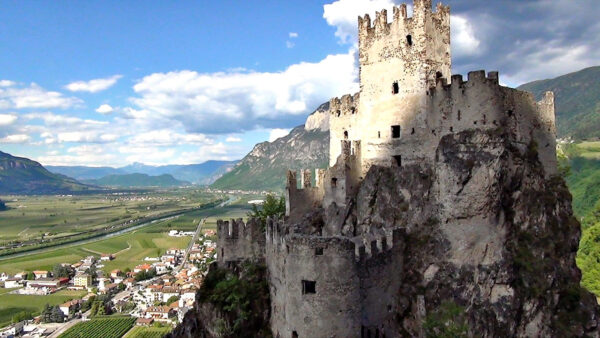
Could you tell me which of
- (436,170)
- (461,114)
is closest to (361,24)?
(461,114)

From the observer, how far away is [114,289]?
158 metres

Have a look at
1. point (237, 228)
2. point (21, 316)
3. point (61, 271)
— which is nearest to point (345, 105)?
point (237, 228)

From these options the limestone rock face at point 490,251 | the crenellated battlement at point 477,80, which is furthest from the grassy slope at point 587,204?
the crenellated battlement at point 477,80

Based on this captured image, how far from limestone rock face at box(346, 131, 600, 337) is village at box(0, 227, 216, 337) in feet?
287

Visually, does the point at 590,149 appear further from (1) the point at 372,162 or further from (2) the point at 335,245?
(2) the point at 335,245

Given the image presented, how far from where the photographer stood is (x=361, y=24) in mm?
40969

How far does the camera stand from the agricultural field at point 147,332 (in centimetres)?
11550

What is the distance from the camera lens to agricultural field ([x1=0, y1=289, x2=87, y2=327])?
13788 centimetres

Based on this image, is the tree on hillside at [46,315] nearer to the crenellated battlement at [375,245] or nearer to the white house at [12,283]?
the white house at [12,283]

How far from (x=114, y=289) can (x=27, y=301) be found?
25232 millimetres

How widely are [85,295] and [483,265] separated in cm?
15294

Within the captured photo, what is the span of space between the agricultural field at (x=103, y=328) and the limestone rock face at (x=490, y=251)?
106m

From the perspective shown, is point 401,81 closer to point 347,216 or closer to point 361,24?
point 361,24

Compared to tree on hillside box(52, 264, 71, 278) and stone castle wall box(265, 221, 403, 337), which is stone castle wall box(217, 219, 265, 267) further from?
tree on hillside box(52, 264, 71, 278)
